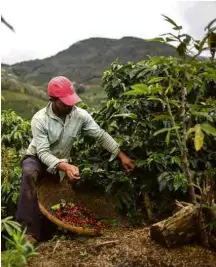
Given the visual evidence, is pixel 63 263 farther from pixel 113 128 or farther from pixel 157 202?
pixel 113 128

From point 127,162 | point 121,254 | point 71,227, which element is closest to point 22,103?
point 127,162

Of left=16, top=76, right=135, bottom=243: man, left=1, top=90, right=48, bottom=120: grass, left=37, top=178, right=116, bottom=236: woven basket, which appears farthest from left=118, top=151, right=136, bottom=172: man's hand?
left=1, top=90, right=48, bottom=120: grass

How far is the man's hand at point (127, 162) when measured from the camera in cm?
383

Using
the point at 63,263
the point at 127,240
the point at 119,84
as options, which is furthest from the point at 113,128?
the point at 63,263

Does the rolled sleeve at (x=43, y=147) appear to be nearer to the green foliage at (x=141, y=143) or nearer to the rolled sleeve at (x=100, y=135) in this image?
the rolled sleeve at (x=100, y=135)

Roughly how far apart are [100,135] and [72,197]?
63 cm

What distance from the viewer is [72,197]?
13.7 feet

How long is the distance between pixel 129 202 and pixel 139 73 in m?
1.02

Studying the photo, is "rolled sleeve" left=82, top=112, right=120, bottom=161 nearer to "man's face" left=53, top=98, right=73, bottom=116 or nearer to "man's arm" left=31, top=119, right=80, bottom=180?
"man's face" left=53, top=98, right=73, bottom=116

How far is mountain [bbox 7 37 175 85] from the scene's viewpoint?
54.0m

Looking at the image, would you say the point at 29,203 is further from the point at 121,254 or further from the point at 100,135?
the point at 121,254

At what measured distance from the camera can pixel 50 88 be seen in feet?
12.1

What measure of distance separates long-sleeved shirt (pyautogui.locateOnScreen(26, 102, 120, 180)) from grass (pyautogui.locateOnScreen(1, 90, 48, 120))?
85.5 ft

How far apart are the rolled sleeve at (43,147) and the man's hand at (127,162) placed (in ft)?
1.70
